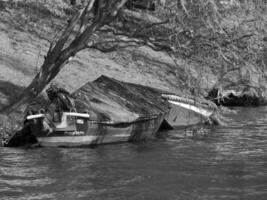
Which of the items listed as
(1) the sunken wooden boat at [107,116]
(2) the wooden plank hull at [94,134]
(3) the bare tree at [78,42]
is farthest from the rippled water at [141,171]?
(3) the bare tree at [78,42]

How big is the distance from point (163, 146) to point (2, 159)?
4.80 m

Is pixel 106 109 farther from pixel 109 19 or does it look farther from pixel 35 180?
pixel 35 180

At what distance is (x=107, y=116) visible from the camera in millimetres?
16359

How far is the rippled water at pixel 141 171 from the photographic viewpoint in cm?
1158

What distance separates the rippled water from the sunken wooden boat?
393 millimetres

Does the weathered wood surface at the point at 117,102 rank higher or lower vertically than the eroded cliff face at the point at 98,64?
lower

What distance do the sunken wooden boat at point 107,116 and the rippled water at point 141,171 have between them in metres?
0.39

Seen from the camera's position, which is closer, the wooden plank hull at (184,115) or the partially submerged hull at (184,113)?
the partially submerged hull at (184,113)

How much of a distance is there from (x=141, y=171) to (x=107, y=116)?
10.7 feet

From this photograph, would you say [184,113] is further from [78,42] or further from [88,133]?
[78,42]

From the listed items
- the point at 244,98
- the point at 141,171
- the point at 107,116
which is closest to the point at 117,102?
the point at 107,116

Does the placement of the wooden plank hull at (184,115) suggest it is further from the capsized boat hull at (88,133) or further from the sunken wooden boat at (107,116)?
the capsized boat hull at (88,133)

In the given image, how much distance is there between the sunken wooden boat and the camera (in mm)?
15531

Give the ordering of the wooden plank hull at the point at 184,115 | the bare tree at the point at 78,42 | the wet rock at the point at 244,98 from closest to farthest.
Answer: the bare tree at the point at 78,42, the wooden plank hull at the point at 184,115, the wet rock at the point at 244,98
